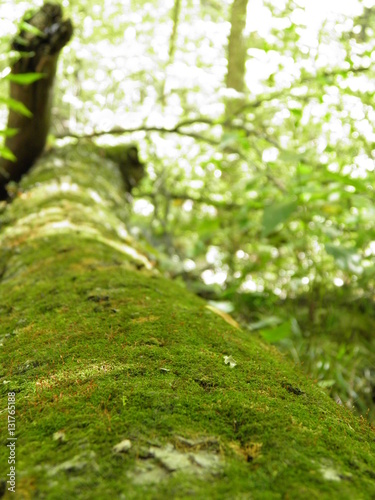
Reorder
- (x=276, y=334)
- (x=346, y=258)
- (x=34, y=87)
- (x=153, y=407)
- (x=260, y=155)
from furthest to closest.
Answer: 1. (x=260, y=155)
2. (x=34, y=87)
3. (x=346, y=258)
4. (x=276, y=334)
5. (x=153, y=407)

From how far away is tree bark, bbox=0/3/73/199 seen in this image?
3.64 meters

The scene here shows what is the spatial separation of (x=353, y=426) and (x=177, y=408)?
0.52 meters

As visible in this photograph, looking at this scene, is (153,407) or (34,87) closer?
(153,407)

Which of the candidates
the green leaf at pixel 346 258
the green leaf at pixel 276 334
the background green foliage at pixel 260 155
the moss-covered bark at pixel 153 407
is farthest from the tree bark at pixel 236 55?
the moss-covered bark at pixel 153 407

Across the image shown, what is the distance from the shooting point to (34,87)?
13.4ft

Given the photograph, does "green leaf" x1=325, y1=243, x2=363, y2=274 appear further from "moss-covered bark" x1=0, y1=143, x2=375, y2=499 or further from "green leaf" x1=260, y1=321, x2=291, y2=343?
"moss-covered bark" x1=0, y1=143, x2=375, y2=499

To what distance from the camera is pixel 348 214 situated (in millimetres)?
4156

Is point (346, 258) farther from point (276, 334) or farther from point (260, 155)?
point (260, 155)

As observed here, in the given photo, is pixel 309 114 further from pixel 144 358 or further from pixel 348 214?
pixel 144 358

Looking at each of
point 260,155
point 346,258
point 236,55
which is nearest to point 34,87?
point 260,155

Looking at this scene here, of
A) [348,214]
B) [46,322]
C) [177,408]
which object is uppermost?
[177,408]

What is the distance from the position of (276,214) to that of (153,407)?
2023 mm

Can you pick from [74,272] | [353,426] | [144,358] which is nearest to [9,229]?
[74,272]

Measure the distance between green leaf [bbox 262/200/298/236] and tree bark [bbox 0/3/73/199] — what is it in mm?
2108
